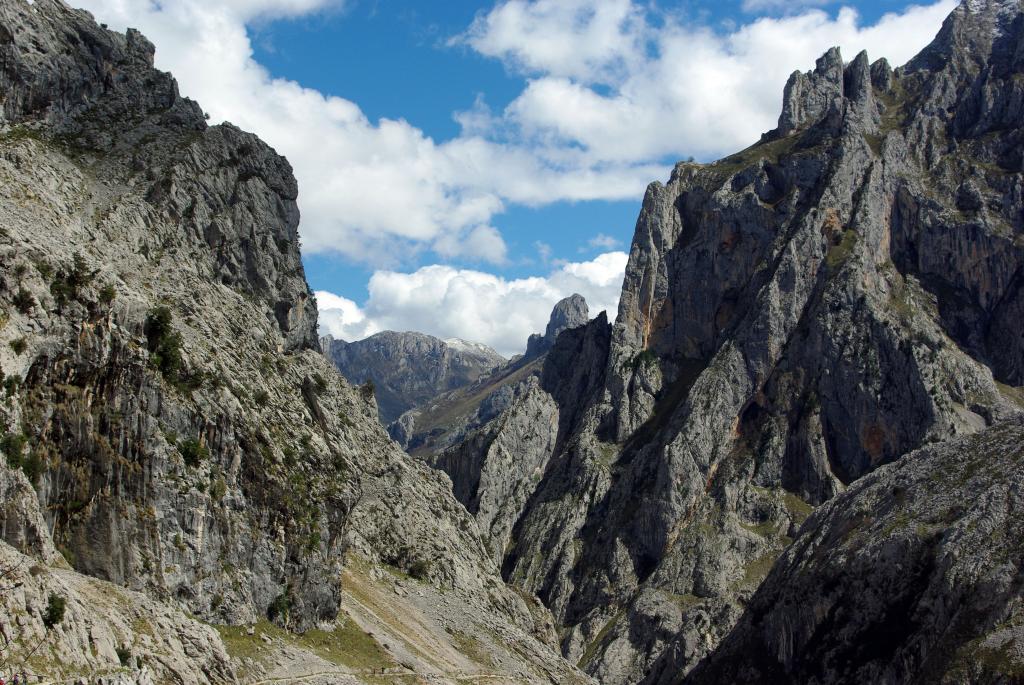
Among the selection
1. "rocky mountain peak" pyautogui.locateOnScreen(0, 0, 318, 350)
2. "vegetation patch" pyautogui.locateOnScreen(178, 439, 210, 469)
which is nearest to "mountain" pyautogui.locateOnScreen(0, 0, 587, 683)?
"vegetation patch" pyautogui.locateOnScreen(178, 439, 210, 469)

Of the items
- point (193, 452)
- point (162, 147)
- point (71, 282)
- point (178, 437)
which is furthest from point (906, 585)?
point (71, 282)

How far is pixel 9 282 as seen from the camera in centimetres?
5609

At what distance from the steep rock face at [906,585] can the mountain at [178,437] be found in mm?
44616

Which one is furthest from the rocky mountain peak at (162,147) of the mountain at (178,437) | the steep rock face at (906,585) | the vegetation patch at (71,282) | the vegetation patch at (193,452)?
the steep rock face at (906,585)

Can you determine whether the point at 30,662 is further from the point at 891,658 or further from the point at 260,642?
the point at 891,658

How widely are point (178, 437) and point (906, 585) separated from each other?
359 feet

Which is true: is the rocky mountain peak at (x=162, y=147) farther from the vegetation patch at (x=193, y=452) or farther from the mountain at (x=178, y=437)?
the vegetation patch at (x=193, y=452)

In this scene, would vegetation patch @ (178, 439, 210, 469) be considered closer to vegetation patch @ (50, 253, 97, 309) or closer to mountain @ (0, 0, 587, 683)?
mountain @ (0, 0, 587, 683)

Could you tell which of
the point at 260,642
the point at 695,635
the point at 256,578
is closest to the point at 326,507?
the point at 256,578

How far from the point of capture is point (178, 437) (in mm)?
66125

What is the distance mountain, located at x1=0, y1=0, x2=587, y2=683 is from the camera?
180 ft

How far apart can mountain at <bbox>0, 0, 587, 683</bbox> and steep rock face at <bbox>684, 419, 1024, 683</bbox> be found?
44.6 metres

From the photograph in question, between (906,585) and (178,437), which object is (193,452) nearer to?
(178,437)

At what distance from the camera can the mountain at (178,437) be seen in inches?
2154
